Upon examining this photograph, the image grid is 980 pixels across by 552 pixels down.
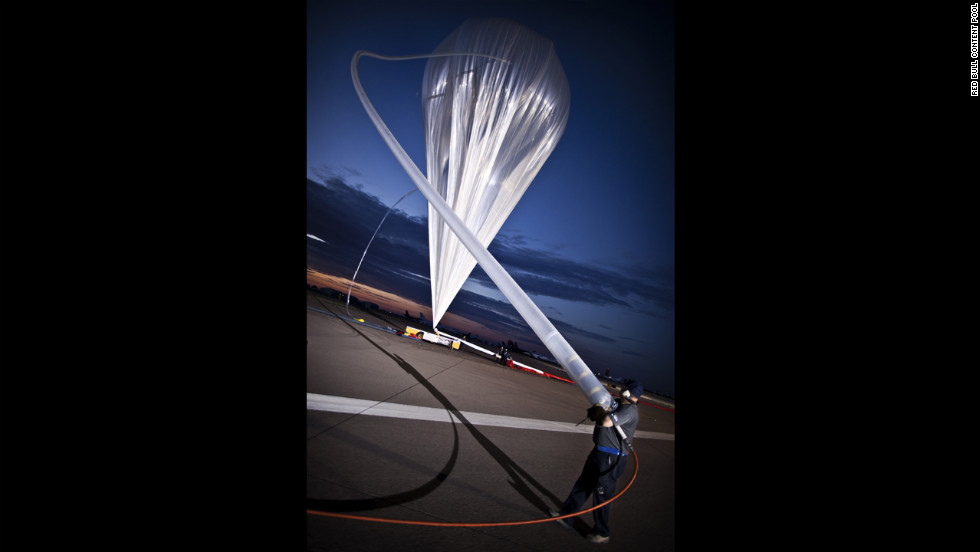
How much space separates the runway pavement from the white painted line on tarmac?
32 mm

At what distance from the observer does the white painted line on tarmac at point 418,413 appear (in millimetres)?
6316

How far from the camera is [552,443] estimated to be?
6.69 meters

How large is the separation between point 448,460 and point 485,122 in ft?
23.3

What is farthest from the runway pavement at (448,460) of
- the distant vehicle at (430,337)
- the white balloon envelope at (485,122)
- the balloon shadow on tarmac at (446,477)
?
the distant vehicle at (430,337)

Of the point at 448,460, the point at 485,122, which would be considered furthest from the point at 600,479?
the point at 485,122

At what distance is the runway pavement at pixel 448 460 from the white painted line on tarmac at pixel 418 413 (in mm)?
32

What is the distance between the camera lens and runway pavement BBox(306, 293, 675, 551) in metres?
3.78

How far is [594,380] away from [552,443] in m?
4.01

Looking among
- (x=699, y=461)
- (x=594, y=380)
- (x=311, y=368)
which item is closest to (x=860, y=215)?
(x=699, y=461)

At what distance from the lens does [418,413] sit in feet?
22.2

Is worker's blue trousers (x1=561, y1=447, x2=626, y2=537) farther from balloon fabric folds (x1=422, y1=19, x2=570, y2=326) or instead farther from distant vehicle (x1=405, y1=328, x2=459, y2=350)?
distant vehicle (x1=405, y1=328, x2=459, y2=350)

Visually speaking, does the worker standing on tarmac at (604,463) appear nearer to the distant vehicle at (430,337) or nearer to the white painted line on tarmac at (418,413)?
the white painted line on tarmac at (418,413)

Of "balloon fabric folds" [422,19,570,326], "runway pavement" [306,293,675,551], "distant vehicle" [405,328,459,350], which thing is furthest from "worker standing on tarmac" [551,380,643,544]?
"distant vehicle" [405,328,459,350]
